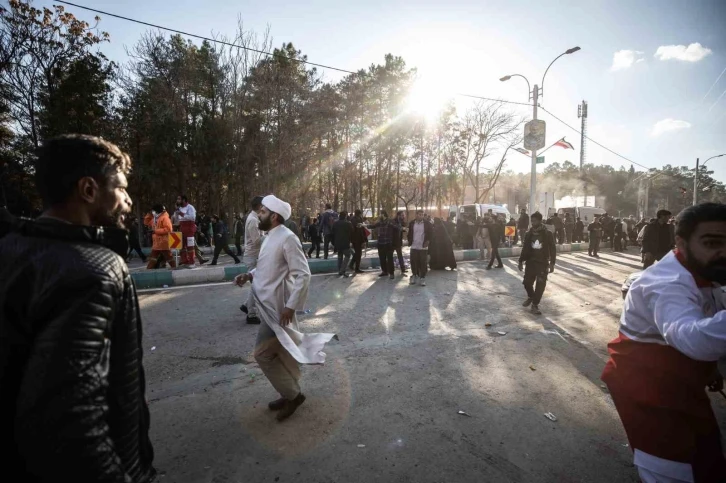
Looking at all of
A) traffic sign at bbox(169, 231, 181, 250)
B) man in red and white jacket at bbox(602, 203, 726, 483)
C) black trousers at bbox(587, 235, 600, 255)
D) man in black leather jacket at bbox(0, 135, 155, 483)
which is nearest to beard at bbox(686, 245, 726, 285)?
man in red and white jacket at bbox(602, 203, 726, 483)

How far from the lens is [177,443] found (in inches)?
109

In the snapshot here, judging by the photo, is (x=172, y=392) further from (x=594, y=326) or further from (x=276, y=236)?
(x=594, y=326)

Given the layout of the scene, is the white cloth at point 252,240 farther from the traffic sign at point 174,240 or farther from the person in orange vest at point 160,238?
the traffic sign at point 174,240

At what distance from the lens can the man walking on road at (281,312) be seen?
313 cm

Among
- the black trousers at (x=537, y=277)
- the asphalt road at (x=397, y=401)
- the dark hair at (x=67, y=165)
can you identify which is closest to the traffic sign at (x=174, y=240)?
the asphalt road at (x=397, y=401)

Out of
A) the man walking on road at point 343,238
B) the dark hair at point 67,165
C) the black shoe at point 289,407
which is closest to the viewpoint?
the dark hair at point 67,165

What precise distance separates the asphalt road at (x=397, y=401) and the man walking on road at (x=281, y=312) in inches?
11.6

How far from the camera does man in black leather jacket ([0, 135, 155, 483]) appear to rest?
36.9 inches

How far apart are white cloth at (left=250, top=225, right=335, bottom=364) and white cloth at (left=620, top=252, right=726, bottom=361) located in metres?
2.25

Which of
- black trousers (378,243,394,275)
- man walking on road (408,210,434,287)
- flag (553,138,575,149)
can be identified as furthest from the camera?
flag (553,138,575,149)

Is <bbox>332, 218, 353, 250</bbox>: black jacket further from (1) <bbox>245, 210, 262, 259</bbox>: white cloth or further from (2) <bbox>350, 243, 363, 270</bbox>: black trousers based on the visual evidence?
(1) <bbox>245, 210, 262, 259</bbox>: white cloth

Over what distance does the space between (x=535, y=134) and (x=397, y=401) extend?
57.4 ft

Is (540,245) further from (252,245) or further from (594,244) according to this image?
(594,244)

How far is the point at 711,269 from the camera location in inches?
65.6
